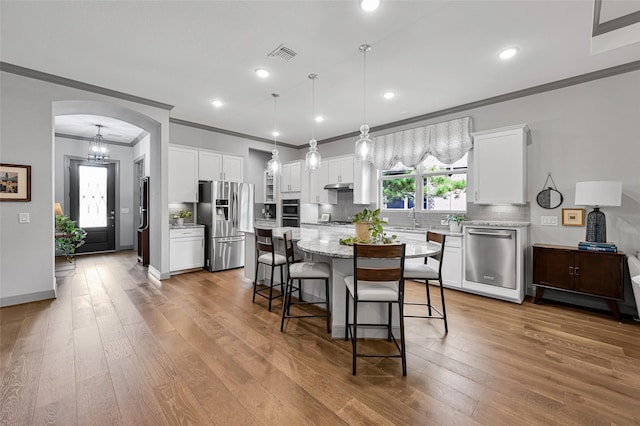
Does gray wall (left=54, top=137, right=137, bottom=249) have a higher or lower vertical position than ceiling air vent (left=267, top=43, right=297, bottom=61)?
lower

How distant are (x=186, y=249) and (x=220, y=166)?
5.78ft

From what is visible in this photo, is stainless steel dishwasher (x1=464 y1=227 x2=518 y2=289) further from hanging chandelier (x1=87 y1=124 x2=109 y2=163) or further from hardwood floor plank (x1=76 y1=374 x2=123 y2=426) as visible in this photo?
hanging chandelier (x1=87 y1=124 x2=109 y2=163)

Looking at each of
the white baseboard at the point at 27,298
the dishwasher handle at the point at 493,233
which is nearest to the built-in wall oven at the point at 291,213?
the dishwasher handle at the point at 493,233

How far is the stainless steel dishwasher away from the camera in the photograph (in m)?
3.62

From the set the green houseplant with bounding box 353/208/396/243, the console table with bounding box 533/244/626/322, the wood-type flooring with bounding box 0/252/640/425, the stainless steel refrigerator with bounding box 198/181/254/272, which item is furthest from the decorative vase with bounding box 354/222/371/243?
the stainless steel refrigerator with bounding box 198/181/254/272

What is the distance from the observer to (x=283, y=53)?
117 inches

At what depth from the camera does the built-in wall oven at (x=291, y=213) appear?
6.52 meters

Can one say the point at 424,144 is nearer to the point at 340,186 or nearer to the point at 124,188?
the point at 340,186

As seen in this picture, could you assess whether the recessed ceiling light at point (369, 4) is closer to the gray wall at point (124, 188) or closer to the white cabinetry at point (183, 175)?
the white cabinetry at point (183, 175)

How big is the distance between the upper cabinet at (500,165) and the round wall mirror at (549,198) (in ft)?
0.61

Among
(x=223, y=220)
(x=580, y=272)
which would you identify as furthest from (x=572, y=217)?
(x=223, y=220)

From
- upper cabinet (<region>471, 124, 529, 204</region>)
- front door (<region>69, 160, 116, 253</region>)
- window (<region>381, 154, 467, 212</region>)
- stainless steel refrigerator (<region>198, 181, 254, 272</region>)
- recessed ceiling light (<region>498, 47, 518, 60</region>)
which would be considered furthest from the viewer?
front door (<region>69, 160, 116, 253</region>)

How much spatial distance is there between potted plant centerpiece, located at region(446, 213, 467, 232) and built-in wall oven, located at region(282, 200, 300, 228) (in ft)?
Answer: 10.8

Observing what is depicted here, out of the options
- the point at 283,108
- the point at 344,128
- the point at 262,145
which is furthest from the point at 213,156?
the point at 344,128
